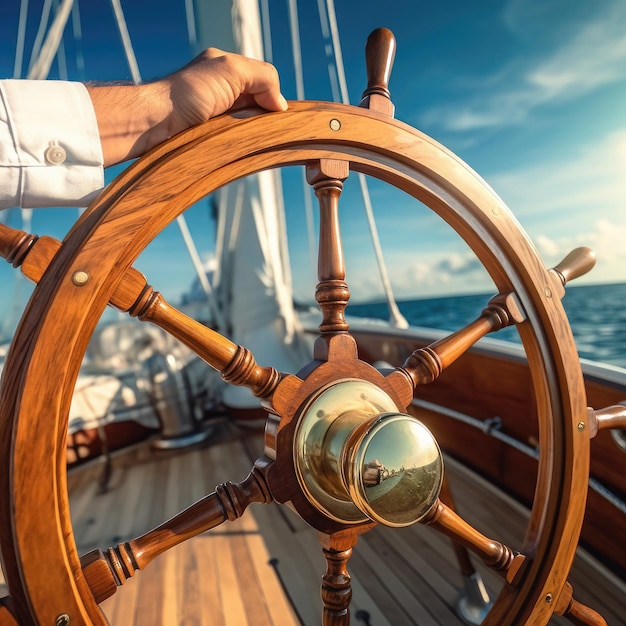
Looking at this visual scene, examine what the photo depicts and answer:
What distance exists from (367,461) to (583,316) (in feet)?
70.5

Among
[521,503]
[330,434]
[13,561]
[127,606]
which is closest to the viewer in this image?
[13,561]

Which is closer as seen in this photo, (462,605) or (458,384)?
(462,605)

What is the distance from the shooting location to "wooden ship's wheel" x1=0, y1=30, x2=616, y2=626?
0.36 metres

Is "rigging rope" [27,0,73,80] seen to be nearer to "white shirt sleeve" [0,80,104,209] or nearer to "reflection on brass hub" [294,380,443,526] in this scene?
"white shirt sleeve" [0,80,104,209]

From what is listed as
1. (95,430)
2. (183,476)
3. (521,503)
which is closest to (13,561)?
(521,503)

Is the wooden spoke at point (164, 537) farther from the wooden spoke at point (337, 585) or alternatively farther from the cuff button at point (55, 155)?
the cuff button at point (55, 155)

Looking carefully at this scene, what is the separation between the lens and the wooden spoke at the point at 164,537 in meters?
0.41

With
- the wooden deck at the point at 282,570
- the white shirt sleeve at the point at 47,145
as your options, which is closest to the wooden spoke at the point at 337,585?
the white shirt sleeve at the point at 47,145

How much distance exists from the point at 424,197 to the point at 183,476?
6.01 ft

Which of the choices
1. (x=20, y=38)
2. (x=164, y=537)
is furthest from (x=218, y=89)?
(x=20, y=38)

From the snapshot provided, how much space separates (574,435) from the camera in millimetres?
577

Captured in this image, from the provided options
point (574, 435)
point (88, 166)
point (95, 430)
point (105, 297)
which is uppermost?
point (88, 166)

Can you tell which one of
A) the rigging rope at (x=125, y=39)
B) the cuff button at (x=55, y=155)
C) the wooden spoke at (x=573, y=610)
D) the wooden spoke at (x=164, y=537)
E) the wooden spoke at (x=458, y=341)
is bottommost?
the wooden spoke at (x=573, y=610)

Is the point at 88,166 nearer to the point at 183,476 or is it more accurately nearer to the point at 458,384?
the point at 458,384
